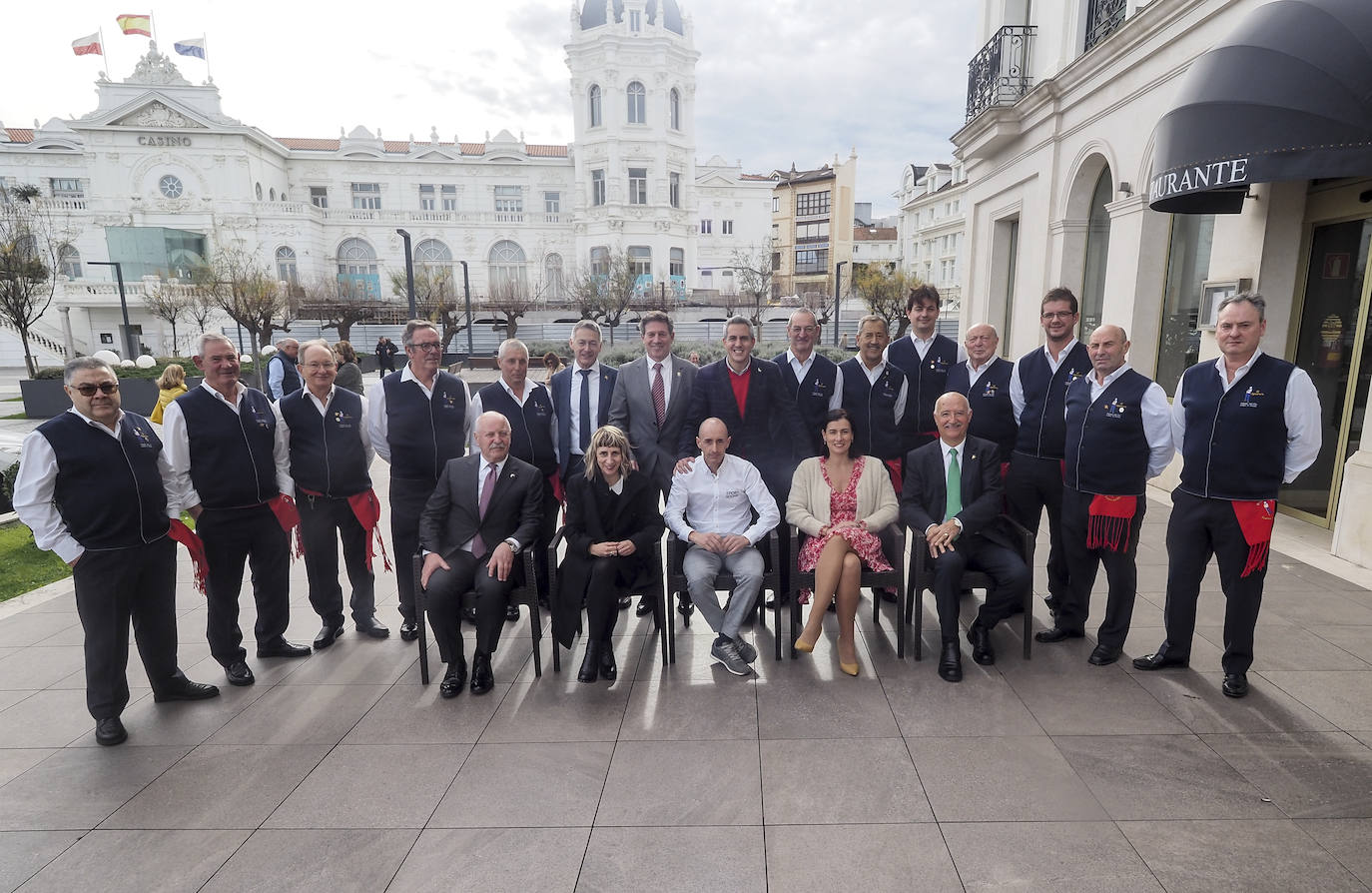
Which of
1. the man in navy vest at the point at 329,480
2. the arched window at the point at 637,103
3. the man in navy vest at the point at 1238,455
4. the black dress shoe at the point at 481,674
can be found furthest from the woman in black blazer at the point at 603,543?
the arched window at the point at 637,103

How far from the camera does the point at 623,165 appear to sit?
5294 cm

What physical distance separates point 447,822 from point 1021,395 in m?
4.37

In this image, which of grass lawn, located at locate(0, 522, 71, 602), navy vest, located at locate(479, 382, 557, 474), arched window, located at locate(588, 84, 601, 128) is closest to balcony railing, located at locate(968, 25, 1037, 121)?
navy vest, located at locate(479, 382, 557, 474)

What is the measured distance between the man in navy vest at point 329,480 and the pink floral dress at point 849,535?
303 centimetres

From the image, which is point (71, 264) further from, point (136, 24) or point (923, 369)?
point (923, 369)

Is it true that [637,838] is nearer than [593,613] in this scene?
Yes

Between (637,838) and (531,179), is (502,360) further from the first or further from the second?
(531,179)

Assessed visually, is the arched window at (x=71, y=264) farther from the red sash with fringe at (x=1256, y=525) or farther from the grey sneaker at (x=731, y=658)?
the red sash with fringe at (x=1256, y=525)

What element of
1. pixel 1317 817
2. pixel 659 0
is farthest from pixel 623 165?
pixel 1317 817

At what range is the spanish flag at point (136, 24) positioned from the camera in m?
47.9

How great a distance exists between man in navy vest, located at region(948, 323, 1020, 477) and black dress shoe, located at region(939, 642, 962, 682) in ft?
4.71

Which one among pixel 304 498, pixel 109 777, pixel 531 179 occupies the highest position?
pixel 531 179

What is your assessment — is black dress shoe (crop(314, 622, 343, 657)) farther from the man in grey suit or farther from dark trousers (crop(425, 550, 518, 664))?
the man in grey suit

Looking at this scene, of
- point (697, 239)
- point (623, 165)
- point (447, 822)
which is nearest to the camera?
point (447, 822)
